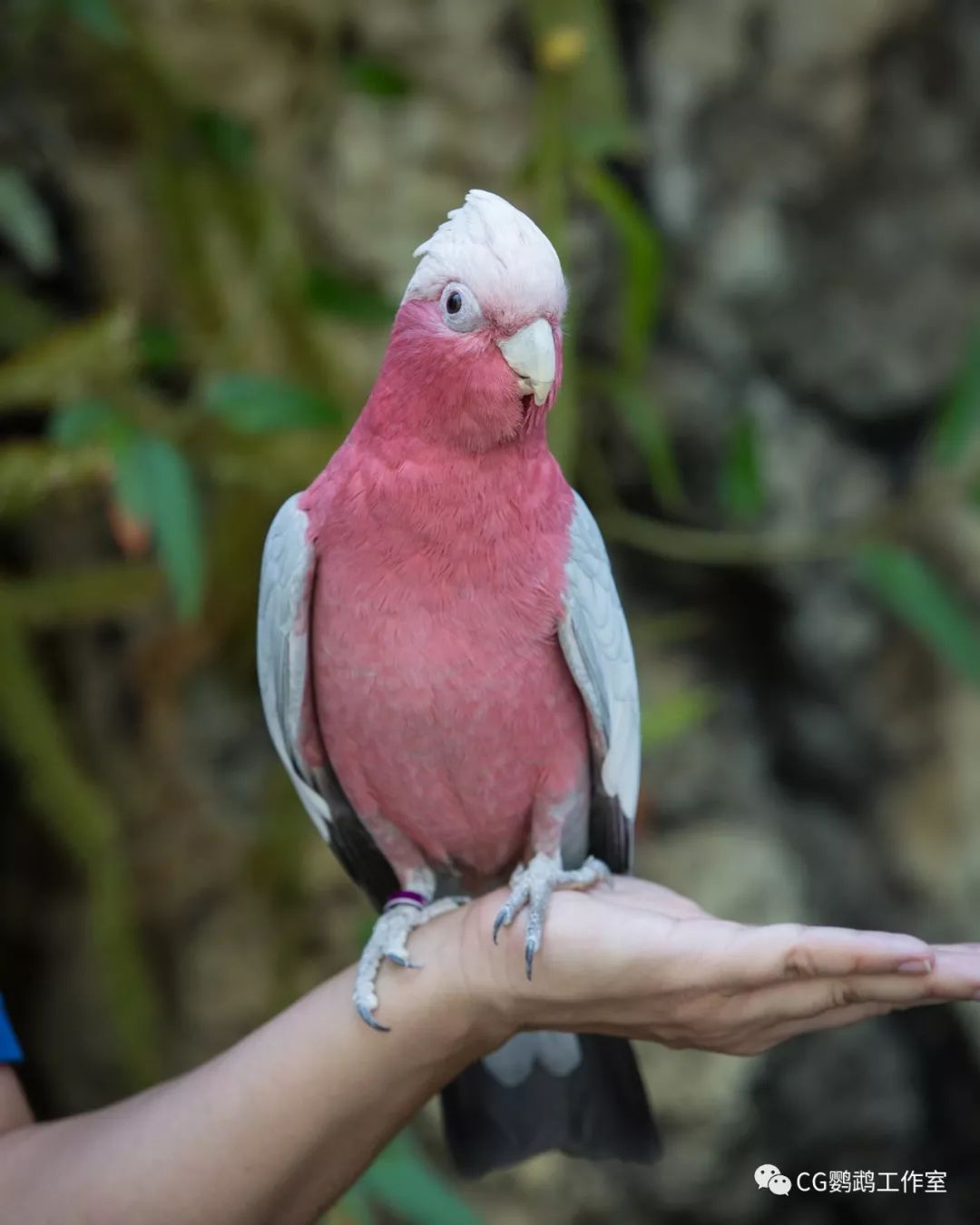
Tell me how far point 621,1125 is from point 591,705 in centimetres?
46

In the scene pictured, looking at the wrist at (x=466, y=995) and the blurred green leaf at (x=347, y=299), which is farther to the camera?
the blurred green leaf at (x=347, y=299)

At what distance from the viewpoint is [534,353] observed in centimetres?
92

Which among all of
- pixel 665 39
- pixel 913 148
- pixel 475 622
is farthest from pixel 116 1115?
pixel 913 148

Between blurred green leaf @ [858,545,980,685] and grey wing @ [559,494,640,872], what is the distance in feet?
2.86

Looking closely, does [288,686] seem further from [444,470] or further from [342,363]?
[342,363]

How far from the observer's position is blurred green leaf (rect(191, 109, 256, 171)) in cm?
200

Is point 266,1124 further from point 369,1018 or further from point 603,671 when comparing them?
point 603,671

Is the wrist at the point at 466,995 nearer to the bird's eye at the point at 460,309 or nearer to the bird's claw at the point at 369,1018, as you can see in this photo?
the bird's claw at the point at 369,1018

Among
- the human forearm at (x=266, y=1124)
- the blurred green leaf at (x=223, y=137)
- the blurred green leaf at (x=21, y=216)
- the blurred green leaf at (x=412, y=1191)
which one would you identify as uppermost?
the blurred green leaf at (x=223, y=137)

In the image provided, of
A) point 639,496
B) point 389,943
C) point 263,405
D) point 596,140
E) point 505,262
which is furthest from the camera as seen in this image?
point 639,496

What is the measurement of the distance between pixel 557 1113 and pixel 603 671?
19.6 inches

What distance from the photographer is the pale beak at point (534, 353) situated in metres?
0.92

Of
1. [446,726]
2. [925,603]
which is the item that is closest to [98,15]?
[446,726]

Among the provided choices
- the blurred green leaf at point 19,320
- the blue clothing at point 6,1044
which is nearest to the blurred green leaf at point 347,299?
the blurred green leaf at point 19,320
